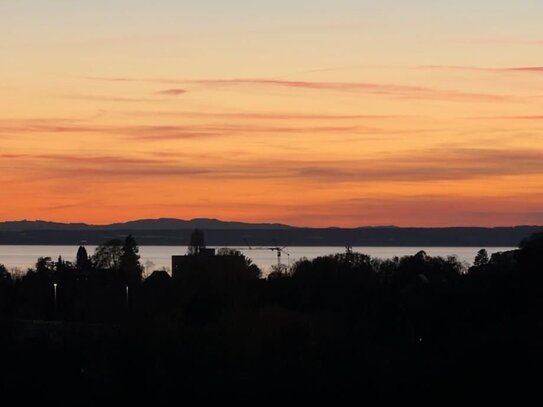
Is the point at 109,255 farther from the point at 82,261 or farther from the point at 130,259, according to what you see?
the point at 82,261

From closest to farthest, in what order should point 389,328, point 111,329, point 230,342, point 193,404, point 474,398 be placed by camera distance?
point 474,398 → point 193,404 → point 230,342 → point 111,329 → point 389,328

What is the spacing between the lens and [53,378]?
51000mm

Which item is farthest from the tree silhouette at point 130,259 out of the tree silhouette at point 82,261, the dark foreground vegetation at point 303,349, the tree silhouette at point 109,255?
the dark foreground vegetation at point 303,349

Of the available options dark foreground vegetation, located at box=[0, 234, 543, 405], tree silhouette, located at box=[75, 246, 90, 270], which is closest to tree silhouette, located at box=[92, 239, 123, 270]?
tree silhouette, located at box=[75, 246, 90, 270]

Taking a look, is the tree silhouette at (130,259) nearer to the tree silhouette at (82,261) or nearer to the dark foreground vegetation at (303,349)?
the tree silhouette at (82,261)

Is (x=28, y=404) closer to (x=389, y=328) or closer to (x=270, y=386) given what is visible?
(x=270, y=386)

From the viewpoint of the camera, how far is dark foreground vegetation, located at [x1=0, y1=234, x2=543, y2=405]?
47938 millimetres

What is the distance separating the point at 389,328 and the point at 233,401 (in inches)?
596

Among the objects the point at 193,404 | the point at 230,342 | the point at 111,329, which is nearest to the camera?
the point at 193,404

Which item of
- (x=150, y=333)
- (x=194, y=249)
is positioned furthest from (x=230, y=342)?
(x=194, y=249)

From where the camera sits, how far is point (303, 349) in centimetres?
5188

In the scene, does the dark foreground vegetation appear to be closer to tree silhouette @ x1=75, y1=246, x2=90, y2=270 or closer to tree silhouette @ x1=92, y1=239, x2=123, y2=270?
tree silhouette @ x1=75, y1=246, x2=90, y2=270

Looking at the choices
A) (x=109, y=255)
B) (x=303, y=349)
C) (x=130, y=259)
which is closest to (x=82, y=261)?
(x=130, y=259)

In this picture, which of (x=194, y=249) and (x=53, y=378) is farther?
(x=194, y=249)
